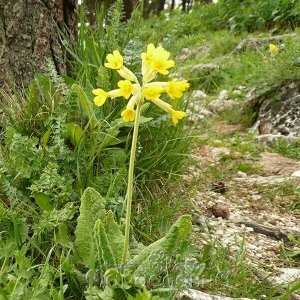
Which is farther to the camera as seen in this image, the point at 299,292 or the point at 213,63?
the point at 213,63

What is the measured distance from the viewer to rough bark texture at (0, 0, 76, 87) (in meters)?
2.80

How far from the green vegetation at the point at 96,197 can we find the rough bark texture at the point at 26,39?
128mm

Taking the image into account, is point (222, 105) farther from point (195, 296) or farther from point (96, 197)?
point (195, 296)

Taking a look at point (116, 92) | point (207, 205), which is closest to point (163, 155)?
point (207, 205)

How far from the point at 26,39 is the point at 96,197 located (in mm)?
1353

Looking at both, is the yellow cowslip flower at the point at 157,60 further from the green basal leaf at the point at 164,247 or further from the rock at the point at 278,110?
the rock at the point at 278,110

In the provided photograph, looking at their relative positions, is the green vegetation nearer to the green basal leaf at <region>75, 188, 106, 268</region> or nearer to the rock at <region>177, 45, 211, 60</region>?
the green basal leaf at <region>75, 188, 106, 268</region>

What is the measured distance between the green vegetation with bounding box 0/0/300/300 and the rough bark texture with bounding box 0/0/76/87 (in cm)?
13

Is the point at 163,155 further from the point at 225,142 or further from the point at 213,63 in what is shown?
the point at 213,63

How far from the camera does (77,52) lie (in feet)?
9.74

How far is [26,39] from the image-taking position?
2838 millimetres

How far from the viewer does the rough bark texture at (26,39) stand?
2.80 meters

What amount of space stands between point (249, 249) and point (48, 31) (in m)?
1.65

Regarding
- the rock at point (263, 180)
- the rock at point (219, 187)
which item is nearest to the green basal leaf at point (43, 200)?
the rock at point (219, 187)
